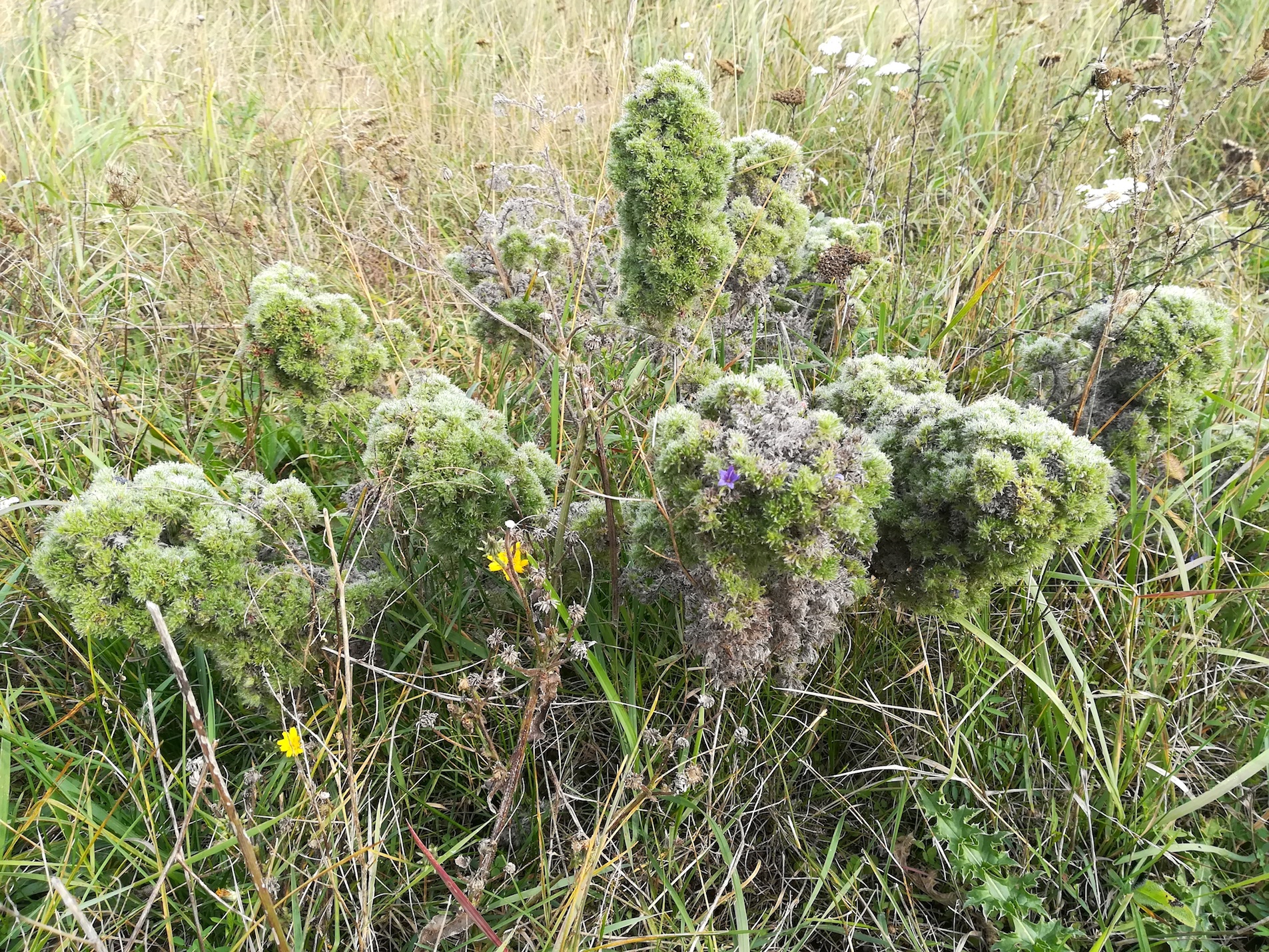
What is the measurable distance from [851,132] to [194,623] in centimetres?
448

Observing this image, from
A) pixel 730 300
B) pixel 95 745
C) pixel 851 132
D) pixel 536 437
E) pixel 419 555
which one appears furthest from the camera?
pixel 851 132

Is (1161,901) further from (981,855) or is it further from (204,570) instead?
(204,570)

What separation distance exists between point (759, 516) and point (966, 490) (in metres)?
0.42

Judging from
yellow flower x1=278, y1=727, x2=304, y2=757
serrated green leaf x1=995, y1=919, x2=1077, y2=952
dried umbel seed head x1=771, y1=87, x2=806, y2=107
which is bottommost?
serrated green leaf x1=995, y1=919, x2=1077, y2=952

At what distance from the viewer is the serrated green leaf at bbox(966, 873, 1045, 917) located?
1725 mm

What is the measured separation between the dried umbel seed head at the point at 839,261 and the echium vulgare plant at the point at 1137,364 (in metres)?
0.56

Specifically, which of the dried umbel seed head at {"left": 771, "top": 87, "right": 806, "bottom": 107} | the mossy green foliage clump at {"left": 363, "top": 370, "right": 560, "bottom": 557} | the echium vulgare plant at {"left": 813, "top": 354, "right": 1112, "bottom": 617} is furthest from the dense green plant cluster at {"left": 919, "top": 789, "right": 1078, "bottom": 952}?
the dried umbel seed head at {"left": 771, "top": 87, "right": 806, "bottom": 107}

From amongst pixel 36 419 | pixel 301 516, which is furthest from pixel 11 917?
pixel 36 419

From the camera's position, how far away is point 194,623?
1.70 m

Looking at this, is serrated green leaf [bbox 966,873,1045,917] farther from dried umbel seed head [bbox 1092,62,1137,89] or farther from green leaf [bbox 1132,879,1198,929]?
dried umbel seed head [bbox 1092,62,1137,89]

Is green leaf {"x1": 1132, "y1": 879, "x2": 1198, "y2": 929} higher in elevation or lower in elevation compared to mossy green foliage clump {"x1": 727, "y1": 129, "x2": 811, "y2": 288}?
lower

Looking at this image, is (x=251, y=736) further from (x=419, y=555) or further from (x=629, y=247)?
(x=629, y=247)

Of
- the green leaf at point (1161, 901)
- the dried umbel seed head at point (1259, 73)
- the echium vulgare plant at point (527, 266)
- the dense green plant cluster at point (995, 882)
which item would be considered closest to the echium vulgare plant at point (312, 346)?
the echium vulgare plant at point (527, 266)

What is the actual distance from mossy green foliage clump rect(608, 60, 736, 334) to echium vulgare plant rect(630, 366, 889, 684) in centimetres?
40
